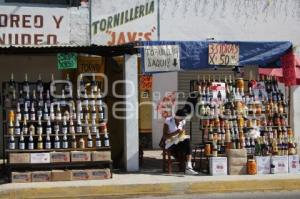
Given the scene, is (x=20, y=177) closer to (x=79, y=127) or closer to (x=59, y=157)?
(x=59, y=157)

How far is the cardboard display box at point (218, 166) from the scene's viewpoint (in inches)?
468

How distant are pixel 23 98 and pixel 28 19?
3.04m

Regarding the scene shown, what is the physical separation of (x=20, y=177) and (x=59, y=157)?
0.83 metres

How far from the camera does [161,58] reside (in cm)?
1197

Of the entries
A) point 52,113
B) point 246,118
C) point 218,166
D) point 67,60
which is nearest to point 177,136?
point 218,166

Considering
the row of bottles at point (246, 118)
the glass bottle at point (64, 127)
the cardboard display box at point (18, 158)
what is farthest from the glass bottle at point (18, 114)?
the row of bottles at point (246, 118)

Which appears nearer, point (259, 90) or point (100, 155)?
point (100, 155)

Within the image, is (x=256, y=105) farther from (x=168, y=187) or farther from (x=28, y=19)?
(x=28, y=19)

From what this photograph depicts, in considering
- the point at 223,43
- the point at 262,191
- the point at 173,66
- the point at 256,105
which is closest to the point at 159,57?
the point at 173,66

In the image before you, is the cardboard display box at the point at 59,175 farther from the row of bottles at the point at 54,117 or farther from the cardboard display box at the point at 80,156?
the row of bottles at the point at 54,117

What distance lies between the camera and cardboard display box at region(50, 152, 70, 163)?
36.8ft

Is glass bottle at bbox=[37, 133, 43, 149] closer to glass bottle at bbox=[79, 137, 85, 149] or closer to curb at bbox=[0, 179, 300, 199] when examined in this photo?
glass bottle at bbox=[79, 137, 85, 149]

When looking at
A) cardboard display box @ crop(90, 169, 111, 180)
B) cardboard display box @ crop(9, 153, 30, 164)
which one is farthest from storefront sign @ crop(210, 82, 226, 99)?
cardboard display box @ crop(9, 153, 30, 164)

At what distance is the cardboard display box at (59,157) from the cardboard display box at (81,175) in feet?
0.96
